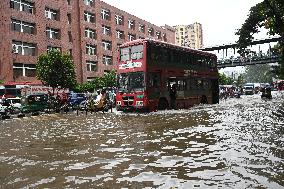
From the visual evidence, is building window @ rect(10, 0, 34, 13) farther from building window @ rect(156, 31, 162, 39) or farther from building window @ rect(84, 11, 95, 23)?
building window @ rect(156, 31, 162, 39)

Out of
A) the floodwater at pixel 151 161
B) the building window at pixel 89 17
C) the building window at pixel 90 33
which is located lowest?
the floodwater at pixel 151 161

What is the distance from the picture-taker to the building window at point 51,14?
43.2m

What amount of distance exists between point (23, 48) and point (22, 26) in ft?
9.09

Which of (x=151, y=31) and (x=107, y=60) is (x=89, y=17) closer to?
(x=107, y=60)

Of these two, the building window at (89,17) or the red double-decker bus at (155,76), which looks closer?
the red double-decker bus at (155,76)

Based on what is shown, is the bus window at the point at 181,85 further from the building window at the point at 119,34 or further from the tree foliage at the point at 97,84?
the building window at the point at 119,34

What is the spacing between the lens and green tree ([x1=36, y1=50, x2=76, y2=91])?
34500 mm

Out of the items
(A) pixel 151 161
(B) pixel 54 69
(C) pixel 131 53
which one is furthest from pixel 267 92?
(A) pixel 151 161

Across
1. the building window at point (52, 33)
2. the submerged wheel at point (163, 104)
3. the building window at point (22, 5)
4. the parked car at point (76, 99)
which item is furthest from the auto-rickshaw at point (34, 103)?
the building window at point (52, 33)

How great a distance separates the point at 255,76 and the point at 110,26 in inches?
4352

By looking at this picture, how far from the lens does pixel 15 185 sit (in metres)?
4.88

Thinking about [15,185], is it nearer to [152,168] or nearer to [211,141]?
[152,168]

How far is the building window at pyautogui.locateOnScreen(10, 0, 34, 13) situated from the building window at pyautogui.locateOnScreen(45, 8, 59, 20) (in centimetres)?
277

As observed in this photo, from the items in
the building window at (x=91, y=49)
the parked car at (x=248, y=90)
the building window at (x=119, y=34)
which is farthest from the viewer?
the building window at (x=119, y=34)
